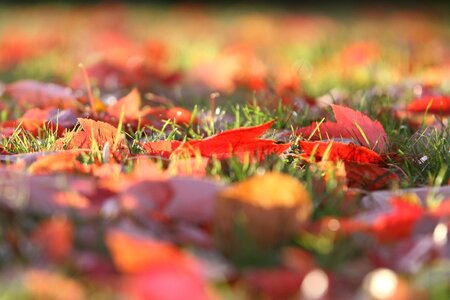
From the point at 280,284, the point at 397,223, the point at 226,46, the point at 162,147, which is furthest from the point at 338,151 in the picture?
the point at 226,46

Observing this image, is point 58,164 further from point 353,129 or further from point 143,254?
point 353,129

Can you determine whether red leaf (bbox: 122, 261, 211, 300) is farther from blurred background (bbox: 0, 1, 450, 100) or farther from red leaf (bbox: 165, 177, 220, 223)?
blurred background (bbox: 0, 1, 450, 100)

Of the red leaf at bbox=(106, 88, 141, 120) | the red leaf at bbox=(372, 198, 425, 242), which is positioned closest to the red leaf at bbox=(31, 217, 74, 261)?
the red leaf at bbox=(372, 198, 425, 242)

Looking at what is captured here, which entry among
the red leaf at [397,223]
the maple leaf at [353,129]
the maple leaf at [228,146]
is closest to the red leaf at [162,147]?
the maple leaf at [228,146]

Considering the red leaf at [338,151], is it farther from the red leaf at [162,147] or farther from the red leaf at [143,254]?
the red leaf at [143,254]

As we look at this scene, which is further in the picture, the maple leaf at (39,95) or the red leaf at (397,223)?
the maple leaf at (39,95)

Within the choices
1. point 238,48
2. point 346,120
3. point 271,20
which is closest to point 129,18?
point 271,20
